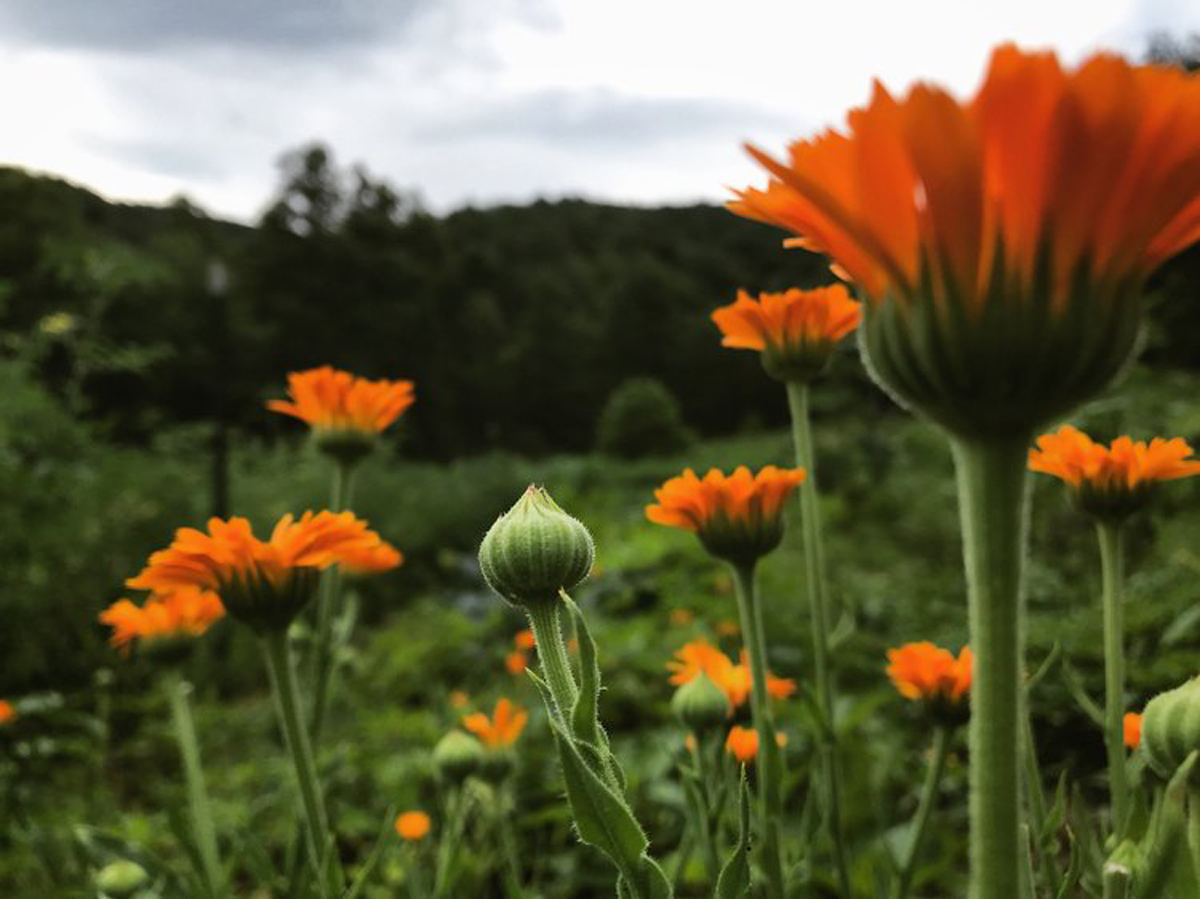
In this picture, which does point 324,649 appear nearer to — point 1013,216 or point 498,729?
point 498,729

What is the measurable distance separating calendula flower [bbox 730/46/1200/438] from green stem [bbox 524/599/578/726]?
0.64ft

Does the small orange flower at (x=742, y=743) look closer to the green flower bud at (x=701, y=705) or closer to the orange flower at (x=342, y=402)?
the green flower bud at (x=701, y=705)

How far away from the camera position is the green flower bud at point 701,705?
29.5 inches

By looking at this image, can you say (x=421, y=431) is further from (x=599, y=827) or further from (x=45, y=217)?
(x=599, y=827)

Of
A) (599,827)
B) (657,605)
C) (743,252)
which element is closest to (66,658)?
(657,605)

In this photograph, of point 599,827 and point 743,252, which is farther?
point 743,252

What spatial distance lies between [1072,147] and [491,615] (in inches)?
141

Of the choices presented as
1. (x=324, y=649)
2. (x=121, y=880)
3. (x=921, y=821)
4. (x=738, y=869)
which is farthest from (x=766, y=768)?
(x=121, y=880)

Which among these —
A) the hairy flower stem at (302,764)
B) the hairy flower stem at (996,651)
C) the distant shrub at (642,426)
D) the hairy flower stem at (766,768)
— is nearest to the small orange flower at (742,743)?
the hairy flower stem at (766,768)

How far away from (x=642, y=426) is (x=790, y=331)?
12737 millimetres

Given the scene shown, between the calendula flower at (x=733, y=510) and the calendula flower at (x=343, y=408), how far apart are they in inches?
16.6

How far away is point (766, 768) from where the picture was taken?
0.61m

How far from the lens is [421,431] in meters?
15.5

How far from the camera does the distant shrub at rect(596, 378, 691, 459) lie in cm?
1335
